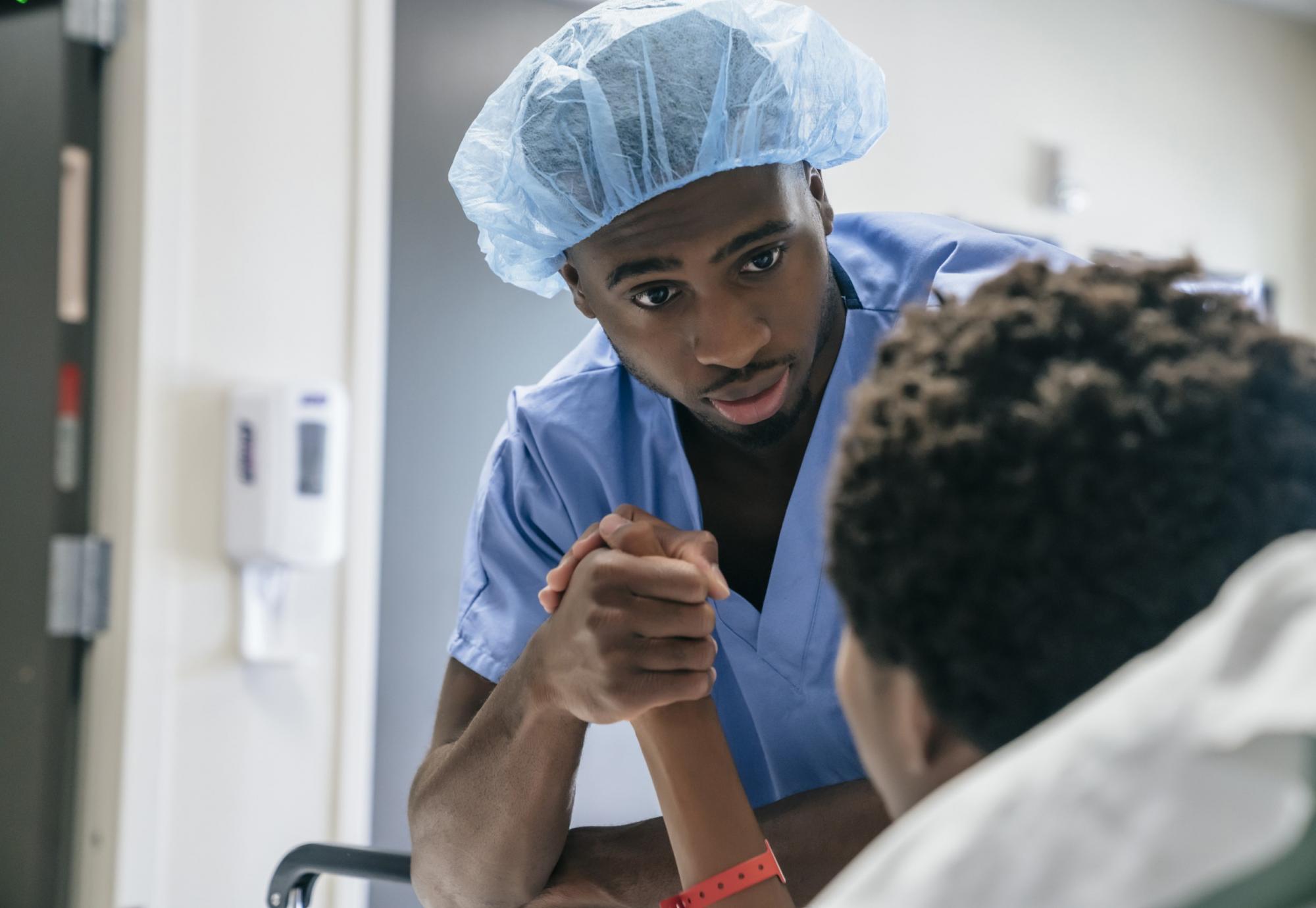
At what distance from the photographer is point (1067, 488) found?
0.51 meters

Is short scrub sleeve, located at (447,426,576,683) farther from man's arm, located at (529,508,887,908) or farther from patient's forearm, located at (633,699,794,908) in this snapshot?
patient's forearm, located at (633,699,794,908)

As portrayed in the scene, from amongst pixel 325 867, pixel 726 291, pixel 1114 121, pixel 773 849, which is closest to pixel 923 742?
pixel 773 849

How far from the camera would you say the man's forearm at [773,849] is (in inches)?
39.4

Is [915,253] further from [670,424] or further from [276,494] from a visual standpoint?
[276,494]

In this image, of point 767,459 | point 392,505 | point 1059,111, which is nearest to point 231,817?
point 392,505

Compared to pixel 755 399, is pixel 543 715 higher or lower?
lower

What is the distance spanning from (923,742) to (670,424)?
0.74 meters

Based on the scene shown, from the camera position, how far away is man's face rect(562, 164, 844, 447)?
1088 millimetres

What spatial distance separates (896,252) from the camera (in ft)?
4.19

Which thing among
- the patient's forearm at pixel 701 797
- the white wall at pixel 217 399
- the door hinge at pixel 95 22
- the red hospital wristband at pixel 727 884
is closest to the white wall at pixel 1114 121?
the white wall at pixel 217 399

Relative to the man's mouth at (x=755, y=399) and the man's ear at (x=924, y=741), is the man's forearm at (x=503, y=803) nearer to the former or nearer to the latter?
the man's mouth at (x=755, y=399)

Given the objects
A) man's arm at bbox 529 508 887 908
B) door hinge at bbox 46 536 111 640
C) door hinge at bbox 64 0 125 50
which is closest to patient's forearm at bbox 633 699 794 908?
man's arm at bbox 529 508 887 908

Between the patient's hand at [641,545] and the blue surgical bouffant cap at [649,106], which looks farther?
the blue surgical bouffant cap at [649,106]

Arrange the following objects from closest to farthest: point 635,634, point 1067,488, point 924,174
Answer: point 1067,488
point 635,634
point 924,174
